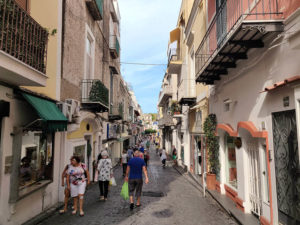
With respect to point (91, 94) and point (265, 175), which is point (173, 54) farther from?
point (265, 175)

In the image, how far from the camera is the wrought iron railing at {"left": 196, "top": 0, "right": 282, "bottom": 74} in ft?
15.9

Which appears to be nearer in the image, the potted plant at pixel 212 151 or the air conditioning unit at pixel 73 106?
the air conditioning unit at pixel 73 106

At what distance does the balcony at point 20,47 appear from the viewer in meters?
4.03

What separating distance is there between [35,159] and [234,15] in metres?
6.91

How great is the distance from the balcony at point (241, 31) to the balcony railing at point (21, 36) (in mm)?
4567

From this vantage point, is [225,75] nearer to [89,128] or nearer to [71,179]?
[71,179]

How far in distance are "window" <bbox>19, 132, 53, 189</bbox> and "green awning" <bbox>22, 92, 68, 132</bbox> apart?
0.69m

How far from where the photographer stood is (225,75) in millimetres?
7988

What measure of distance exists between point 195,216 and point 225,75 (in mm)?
4850

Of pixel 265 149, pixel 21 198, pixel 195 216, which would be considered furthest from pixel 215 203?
pixel 21 198

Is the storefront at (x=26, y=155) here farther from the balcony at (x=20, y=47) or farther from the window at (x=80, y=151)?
the window at (x=80, y=151)

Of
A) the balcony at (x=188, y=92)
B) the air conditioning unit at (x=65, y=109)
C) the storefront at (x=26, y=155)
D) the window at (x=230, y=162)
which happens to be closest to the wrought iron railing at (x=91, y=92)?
the air conditioning unit at (x=65, y=109)

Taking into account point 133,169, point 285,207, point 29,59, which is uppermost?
point 29,59

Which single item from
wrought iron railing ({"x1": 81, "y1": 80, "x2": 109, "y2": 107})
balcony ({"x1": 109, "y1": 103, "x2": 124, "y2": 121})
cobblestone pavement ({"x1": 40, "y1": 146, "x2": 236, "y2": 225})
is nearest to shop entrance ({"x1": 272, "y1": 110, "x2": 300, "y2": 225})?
cobblestone pavement ({"x1": 40, "y1": 146, "x2": 236, "y2": 225})
